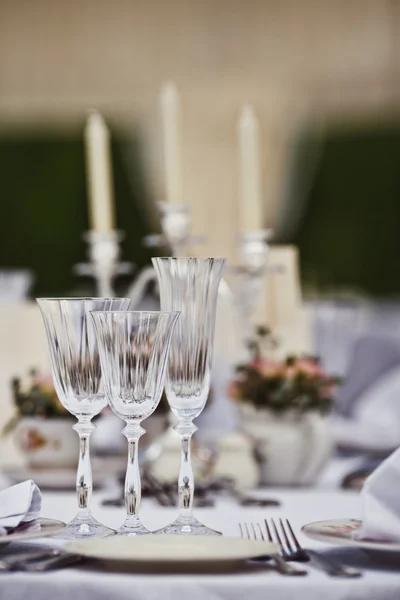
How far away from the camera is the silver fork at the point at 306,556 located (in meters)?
0.80

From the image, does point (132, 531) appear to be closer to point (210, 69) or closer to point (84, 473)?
point (84, 473)

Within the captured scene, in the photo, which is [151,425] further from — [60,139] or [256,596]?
[60,139]

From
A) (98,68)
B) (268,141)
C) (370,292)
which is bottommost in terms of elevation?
(370,292)

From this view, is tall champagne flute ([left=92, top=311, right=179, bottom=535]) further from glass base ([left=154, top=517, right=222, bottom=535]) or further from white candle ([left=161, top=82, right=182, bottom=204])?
white candle ([left=161, top=82, right=182, bottom=204])

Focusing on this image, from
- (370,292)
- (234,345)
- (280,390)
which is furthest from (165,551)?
(370,292)

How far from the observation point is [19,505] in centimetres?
93

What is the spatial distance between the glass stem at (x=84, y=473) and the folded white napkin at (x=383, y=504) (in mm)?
249

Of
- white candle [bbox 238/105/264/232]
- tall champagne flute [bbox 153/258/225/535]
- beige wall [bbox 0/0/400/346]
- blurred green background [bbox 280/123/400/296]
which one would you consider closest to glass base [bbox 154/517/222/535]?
tall champagne flute [bbox 153/258/225/535]

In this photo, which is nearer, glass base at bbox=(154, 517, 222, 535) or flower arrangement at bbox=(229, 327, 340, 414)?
glass base at bbox=(154, 517, 222, 535)

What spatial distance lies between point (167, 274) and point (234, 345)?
3.65ft

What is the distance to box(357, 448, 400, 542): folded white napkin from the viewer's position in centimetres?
86

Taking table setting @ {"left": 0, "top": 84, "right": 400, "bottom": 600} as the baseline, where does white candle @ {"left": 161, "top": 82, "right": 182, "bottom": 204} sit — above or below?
above

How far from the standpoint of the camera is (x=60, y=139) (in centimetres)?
661

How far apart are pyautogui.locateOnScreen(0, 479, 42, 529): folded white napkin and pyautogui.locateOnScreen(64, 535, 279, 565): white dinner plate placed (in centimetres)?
9
